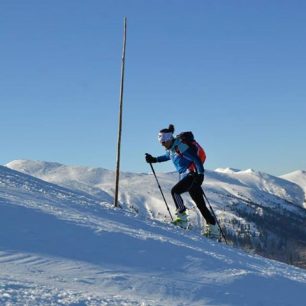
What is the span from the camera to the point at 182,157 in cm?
1406

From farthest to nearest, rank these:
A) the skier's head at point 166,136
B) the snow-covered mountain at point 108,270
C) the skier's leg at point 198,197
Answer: the skier's leg at point 198,197
the skier's head at point 166,136
the snow-covered mountain at point 108,270

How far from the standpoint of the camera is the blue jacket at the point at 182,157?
45.1 feet

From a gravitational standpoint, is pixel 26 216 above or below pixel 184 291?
above

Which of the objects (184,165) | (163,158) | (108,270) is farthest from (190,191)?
(108,270)

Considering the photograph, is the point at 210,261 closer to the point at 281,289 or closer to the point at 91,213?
the point at 281,289

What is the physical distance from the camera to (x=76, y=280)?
636 centimetres

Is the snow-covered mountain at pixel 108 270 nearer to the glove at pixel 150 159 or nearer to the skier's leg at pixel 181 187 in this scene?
the skier's leg at pixel 181 187

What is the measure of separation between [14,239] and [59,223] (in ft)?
4.71

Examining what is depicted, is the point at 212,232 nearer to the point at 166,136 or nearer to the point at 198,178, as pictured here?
the point at 198,178

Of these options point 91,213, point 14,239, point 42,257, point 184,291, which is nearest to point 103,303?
point 184,291

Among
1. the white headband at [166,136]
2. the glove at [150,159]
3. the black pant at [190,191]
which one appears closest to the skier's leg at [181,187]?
the black pant at [190,191]

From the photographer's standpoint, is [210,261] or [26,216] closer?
[210,261]

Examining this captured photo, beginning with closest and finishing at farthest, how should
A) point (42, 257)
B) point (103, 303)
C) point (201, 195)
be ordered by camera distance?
point (103, 303)
point (42, 257)
point (201, 195)

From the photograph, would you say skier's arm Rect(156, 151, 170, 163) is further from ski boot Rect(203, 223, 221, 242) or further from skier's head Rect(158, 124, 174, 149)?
ski boot Rect(203, 223, 221, 242)
